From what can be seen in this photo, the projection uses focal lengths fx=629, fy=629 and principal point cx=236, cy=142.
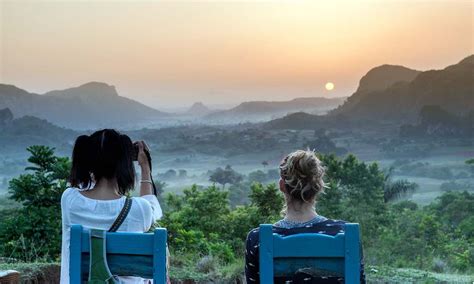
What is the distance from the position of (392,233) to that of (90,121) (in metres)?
4.03

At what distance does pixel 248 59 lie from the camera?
7301 millimetres

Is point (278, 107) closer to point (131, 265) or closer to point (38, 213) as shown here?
point (38, 213)

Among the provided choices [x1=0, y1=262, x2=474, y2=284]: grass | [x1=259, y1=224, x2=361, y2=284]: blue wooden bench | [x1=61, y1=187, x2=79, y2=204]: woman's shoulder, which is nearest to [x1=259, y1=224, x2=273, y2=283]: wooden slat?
[x1=259, y1=224, x2=361, y2=284]: blue wooden bench

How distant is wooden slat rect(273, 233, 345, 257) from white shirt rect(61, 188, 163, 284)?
1.44 ft

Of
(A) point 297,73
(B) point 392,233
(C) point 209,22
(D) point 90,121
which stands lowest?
(B) point 392,233

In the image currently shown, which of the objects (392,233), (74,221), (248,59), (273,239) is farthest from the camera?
(248,59)

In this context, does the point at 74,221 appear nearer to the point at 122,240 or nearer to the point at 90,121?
the point at 122,240

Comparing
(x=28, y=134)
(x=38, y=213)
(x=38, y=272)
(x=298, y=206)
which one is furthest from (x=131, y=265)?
(x=28, y=134)

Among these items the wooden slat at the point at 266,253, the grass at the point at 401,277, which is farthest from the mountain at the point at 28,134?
the wooden slat at the point at 266,253

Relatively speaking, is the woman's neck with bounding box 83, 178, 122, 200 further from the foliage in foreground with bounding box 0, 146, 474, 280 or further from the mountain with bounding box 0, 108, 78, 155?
the mountain with bounding box 0, 108, 78, 155

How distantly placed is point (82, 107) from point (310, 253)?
21.1ft

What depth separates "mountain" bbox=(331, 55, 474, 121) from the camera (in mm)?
7410

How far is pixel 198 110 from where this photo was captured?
8117 mm

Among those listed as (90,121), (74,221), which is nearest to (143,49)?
(90,121)
